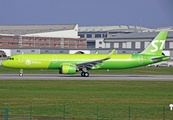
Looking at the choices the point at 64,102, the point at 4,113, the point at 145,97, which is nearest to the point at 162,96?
the point at 145,97

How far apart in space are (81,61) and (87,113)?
30.5 meters

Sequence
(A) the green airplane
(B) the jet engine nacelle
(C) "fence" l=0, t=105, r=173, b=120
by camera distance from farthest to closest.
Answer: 1. (A) the green airplane
2. (B) the jet engine nacelle
3. (C) "fence" l=0, t=105, r=173, b=120

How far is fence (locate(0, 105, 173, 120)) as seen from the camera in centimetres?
1931

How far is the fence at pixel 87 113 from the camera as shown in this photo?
19312 millimetres

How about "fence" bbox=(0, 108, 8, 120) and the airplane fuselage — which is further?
the airplane fuselage

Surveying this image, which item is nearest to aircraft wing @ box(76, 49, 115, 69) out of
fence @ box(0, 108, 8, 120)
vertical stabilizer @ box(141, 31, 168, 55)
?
vertical stabilizer @ box(141, 31, 168, 55)

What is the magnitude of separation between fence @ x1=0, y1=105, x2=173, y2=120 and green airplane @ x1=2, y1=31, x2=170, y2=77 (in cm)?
2591

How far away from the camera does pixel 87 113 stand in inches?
805

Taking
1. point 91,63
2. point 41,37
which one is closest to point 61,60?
point 91,63

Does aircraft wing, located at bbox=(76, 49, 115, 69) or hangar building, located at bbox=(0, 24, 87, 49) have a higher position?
hangar building, located at bbox=(0, 24, 87, 49)

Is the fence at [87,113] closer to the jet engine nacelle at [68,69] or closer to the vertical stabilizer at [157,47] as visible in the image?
the jet engine nacelle at [68,69]

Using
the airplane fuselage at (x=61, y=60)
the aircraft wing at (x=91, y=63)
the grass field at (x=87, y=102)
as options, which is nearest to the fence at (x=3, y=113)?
the grass field at (x=87, y=102)

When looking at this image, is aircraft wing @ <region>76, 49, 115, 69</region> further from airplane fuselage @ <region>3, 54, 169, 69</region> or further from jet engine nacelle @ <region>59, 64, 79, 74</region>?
jet engine nacelle @ <region>59, 64, 79, 74</region>

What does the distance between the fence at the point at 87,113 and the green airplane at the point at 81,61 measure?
85.0ft
